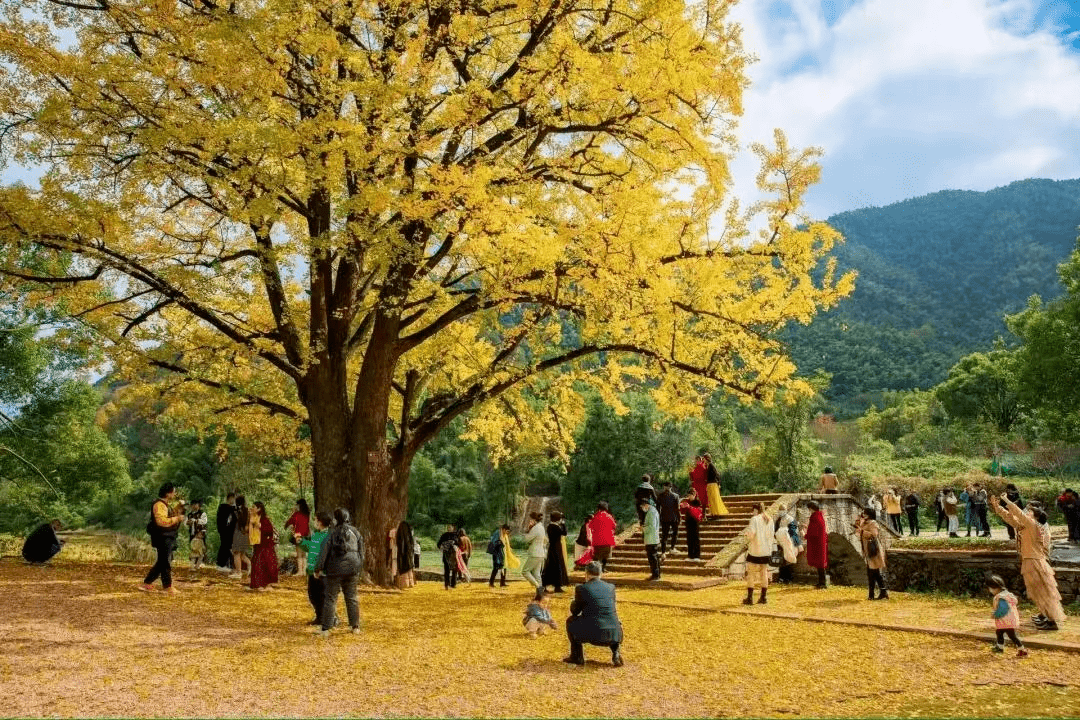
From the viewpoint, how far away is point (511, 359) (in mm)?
16406

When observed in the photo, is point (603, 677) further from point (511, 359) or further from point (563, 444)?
point (563, 444)

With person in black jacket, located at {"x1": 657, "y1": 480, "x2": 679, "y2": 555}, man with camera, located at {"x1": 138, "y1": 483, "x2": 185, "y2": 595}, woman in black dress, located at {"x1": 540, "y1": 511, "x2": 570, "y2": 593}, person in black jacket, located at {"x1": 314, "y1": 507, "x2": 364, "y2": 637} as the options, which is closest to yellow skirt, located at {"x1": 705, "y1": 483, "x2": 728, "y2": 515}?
person in black jacket, located at {"x1": 657, "y1": 480, "x2": 679, "y2": 555}

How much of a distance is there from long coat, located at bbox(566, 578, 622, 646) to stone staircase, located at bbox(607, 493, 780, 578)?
9.24m

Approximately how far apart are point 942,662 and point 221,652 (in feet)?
25.6

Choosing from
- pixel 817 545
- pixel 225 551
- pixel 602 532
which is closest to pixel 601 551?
pixel 602 532

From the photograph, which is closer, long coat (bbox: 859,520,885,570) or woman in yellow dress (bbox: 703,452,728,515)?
long coat (bbox: 859,520,885,570)

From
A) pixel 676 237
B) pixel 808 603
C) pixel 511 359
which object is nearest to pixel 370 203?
pixel 676 237

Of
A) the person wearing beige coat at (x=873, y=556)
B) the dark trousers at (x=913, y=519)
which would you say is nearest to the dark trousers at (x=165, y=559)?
the person wearing beige coat at (x=873, y=556)

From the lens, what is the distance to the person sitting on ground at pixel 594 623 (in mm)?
8000

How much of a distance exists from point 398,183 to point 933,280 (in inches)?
6131

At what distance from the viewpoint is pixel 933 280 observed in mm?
145375

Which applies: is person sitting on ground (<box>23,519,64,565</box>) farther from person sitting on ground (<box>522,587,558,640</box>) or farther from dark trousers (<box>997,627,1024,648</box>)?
dark trousers (<box>997,627,1024,648</box>)

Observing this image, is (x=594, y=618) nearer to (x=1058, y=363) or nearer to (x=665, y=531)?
(x=665, y=531)

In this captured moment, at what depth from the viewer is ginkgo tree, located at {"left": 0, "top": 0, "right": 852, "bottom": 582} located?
10586mm
